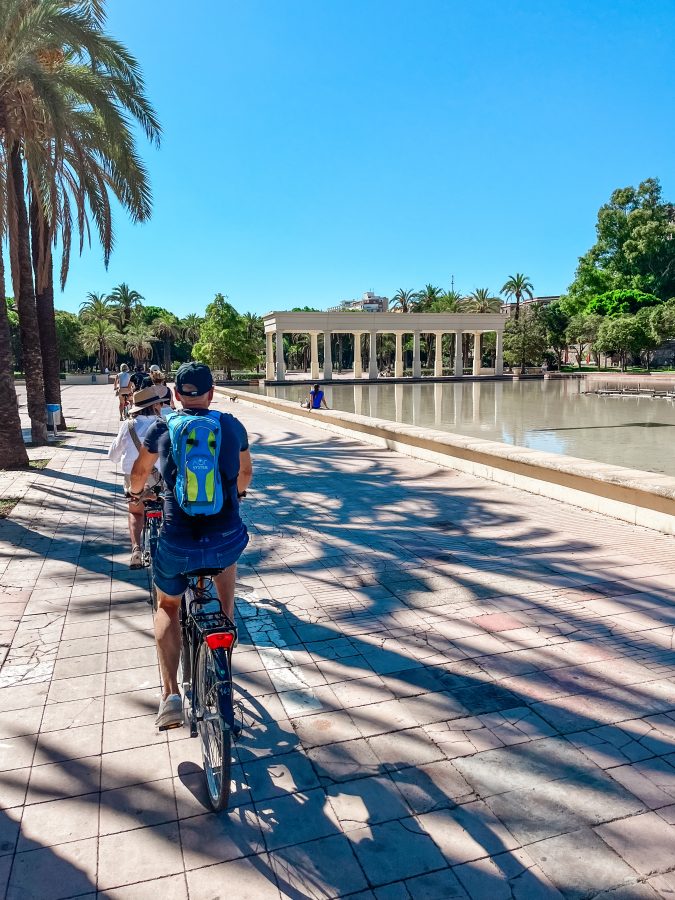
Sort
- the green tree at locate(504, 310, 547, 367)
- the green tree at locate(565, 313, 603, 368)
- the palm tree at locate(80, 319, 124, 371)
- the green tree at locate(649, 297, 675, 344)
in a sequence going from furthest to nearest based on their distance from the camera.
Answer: the green tree at locate(504, 310, 547, 367) < the green tree at locate(565, 313, 603, 368) < the palm tree at locate(80, 319, 124, 371) < the green tree at locate(649, 297, 675, 344)

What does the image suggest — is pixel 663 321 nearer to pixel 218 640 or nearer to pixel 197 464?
pixel 197 464

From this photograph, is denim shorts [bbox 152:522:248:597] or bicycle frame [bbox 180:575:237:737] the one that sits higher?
denim shorts [bbox 152:522:248:597]

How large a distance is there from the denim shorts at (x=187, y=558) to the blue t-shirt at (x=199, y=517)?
0.10ft

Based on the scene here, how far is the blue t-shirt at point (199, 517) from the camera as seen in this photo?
2834 millimetres

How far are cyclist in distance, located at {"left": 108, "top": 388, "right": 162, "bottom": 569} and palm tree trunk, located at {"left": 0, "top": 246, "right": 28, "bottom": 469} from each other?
19.5ft

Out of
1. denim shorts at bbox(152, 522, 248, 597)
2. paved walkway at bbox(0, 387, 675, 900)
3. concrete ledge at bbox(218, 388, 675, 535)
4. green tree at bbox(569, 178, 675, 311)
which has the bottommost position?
paved walkway at bbox(0, 387, 675, 900)

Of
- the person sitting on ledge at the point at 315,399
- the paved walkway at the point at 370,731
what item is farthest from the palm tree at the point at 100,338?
the paved walkway at the point at 370,731

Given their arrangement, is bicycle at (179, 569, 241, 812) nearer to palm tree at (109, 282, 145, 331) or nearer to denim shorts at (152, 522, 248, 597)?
denim shorts at (152, 522, 248, 597)

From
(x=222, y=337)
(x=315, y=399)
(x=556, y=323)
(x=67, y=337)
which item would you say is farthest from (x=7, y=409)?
(x=556, y=323)

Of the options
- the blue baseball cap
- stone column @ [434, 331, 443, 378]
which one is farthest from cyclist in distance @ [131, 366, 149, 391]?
stone column @ [434, 331, 443, 378]

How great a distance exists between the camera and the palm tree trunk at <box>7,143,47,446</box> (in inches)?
472

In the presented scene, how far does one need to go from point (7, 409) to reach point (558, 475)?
8960 millimetres

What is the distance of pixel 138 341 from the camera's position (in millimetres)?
68312

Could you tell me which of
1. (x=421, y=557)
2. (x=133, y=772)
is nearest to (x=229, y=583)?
(x=133, y=772)
